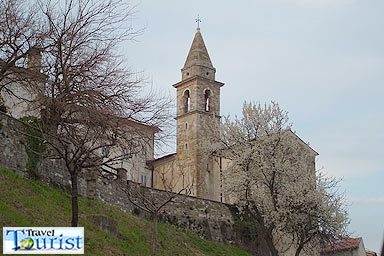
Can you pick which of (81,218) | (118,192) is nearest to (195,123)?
(118,192)

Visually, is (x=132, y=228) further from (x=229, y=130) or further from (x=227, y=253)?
(x=229, y=130)

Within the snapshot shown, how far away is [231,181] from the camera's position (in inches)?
1393

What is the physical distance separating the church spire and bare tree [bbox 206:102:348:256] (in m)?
14.0

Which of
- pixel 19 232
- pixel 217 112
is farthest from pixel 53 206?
pixel 217 112

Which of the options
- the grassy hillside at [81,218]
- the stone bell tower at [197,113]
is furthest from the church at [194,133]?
the grassy hillside at [81,218]

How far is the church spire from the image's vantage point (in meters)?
50.4

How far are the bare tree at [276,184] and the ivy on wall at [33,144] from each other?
533 inches

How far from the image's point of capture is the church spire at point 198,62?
50406mm

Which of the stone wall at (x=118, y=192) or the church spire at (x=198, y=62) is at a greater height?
the church spire at (x=198, y=62)

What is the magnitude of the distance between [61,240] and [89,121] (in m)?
7.65

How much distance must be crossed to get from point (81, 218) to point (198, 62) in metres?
30.5

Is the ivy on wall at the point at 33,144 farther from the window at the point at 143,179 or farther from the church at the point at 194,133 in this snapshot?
the window at the point at 143,179

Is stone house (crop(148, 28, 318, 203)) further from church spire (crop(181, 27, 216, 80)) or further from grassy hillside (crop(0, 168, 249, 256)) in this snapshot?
grassy hillside (crop(0, 168, 249, 256))

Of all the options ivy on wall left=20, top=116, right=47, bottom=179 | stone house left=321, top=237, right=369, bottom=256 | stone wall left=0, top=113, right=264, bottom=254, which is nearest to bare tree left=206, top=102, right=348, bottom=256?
stone wall left=0, top=113, right=264, bottom=254
